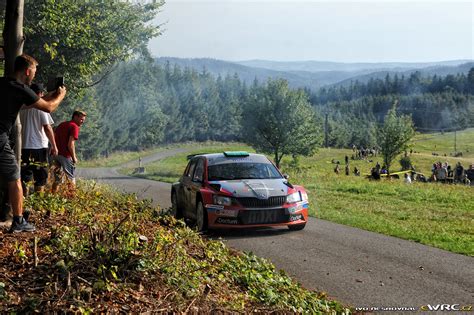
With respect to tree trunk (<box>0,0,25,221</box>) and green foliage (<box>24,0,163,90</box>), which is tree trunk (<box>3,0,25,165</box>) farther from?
green foliage (<box>24,0,163,90</box>)

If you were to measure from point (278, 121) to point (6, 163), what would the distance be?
134 ft

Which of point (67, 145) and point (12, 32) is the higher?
point (12, 32)

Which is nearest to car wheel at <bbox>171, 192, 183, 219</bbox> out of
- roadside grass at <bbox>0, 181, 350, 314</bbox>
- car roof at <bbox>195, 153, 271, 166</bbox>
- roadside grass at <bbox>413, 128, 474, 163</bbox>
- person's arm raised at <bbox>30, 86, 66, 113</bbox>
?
car roof at <bbox>195, 153, 271, 166</bbox>

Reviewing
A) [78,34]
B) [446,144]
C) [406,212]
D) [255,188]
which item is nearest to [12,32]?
[255,188]

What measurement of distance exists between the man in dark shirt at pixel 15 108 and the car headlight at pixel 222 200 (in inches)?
178

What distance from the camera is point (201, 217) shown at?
34.0 feet

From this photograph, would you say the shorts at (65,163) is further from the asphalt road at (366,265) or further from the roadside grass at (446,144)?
the roadside grass at (446,144)

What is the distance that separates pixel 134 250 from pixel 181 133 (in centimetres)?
11999

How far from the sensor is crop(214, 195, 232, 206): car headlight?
9.97 metres

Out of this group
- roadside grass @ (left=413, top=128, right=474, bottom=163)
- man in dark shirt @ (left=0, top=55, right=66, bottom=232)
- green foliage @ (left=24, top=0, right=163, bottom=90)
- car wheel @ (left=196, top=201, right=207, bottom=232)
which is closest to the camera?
man in dark shirt @ (left=0, top=55, right=66, bottom=232)

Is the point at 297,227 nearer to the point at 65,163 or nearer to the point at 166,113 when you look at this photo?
the point at 65,163

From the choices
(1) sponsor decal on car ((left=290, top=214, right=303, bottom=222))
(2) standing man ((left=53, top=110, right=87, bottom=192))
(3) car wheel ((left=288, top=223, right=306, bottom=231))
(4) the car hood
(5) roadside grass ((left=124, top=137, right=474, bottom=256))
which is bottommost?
(5) roadside grass ((left=124, top=137, right=474, bottom=256))

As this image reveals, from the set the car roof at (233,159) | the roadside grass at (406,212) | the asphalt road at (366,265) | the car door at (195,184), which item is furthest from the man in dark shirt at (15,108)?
the roadside grass at (406,212)

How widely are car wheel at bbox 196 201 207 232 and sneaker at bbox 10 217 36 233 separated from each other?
4481mm
